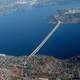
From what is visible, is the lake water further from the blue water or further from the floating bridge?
the floating bridge

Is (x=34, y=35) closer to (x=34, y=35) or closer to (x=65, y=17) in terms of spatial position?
(x=34, y=35)

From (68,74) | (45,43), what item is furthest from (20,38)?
(68,74)

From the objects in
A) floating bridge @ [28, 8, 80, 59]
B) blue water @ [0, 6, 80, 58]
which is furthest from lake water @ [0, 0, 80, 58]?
floating bridge @ [28, 8, 80, 59]

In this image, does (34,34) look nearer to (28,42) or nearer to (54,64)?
(28,42)

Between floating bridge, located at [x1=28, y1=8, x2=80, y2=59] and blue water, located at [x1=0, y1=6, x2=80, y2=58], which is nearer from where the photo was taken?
blue water, located at [x1=0, y1=6, x2=80, y2=58]

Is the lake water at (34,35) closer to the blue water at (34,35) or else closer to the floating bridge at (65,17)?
the blue water at (34,35)

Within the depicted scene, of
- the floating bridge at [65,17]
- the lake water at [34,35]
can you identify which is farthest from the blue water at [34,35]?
the floating bridge at [65,17]

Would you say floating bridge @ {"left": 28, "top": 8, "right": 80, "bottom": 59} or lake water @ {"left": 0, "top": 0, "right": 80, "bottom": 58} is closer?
lake water @ {"left": 0, "top": 0, "right": 80, "bottom": 58}

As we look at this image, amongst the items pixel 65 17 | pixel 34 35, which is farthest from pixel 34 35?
pixel 65 17
